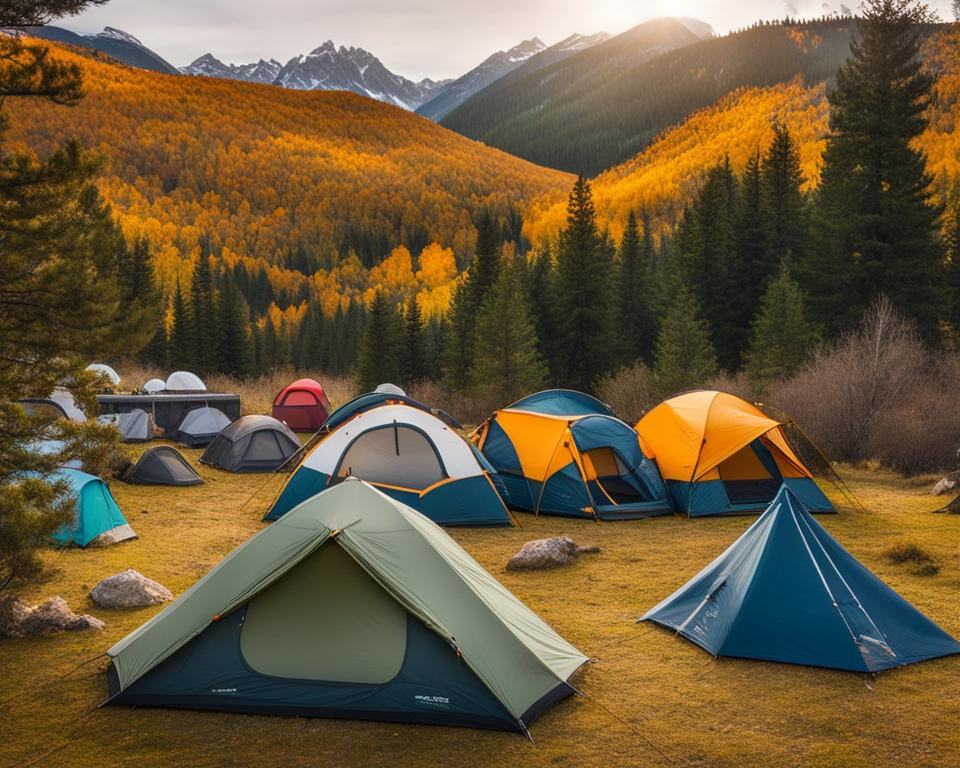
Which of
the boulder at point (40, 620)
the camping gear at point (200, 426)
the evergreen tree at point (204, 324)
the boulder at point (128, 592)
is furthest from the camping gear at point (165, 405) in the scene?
the evergreen tree at point (204, 324)

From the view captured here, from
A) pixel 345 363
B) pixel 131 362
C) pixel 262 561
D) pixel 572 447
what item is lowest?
pixel 345 363

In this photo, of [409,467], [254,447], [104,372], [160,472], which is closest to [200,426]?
[254,447]

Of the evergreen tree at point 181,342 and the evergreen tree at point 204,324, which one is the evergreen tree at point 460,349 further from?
the evergreen tree at point 181,342

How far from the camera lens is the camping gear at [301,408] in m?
26.4

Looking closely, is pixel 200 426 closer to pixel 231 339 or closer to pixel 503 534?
pixel 503 534

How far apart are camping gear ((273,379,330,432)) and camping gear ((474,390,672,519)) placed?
44.5ft

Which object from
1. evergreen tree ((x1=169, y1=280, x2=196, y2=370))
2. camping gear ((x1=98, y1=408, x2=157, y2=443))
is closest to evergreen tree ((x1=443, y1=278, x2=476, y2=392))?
camping gear ((x1=98, y1=408, x2=157, y2=443))

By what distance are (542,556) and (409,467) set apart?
366 cm

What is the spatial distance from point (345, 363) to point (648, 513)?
67.8 metres

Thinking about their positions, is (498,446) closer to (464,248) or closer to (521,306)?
(521,306)

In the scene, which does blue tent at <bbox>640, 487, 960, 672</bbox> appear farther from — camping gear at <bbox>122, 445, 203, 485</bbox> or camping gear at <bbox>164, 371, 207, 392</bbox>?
camping gear at <bbox>164, 371, 207, 392</bbox>

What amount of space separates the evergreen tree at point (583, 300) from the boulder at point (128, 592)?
3455 cm

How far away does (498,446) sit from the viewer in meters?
14.0

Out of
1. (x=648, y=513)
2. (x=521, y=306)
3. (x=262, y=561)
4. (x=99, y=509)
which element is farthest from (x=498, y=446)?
(x=521, y=306)
